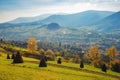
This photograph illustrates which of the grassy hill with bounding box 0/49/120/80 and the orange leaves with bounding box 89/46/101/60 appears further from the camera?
the orange leaves with bounding box 89/46/101/60

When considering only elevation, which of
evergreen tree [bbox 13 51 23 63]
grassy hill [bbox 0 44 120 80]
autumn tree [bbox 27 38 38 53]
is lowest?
grassy hill [bbox 0 44 120 80]

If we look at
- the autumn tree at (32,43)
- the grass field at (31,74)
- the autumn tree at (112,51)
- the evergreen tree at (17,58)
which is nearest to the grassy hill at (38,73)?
the grass field at (31,74)

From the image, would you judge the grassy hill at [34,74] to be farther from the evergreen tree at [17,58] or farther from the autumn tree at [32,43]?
the autumn tree at [32,43]

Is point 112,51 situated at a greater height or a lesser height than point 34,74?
greater

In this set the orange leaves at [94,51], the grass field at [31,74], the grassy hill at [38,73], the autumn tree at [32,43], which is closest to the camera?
the grass field at [31,74]

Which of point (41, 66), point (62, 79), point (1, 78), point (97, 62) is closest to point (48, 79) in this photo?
point (62, 79)

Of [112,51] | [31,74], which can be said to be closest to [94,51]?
[112,51]

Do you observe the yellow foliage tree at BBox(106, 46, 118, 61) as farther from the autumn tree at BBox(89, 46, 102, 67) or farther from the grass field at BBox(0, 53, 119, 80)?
the grass field at BBox(0, 53, 119, 80)

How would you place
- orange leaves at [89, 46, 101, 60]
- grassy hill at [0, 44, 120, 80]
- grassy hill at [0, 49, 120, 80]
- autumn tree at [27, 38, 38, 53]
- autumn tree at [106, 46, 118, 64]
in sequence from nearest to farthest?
grassy hill at [0, 49, 120, 80]
grassy hill at [0, 44, 120, 80]
orange leaves at [89, 46, 101, 60]
autumn tree at [106, 46, 118, 64]
autumn tree at [27, 38, 38, 53]

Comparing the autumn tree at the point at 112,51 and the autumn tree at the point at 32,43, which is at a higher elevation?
the autumn tree at the point at 32,43

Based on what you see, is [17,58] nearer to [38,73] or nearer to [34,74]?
[38,73]

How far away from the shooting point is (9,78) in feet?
141

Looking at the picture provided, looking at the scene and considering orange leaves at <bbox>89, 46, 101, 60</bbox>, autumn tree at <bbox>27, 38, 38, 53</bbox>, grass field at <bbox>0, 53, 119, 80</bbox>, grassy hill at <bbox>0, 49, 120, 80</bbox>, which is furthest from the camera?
autumn tree at <bbox>27, 38, 38, 53</bbox>

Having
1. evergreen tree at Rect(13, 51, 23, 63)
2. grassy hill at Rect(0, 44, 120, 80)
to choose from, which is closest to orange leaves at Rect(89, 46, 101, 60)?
grassy hill at Rect(0, 44, 120, 80)
